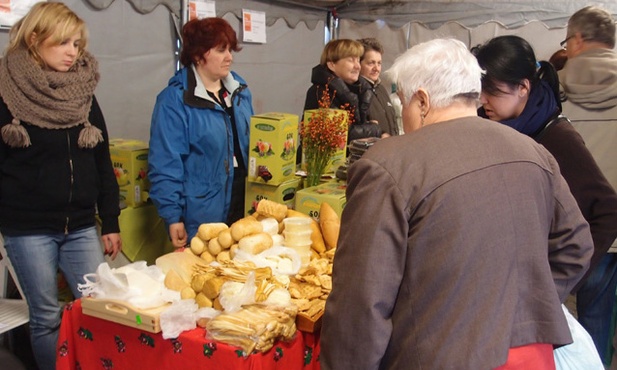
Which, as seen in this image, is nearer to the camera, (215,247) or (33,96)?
(215,247)

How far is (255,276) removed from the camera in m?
1.61

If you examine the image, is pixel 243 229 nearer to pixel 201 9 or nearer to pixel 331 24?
pixel 201 9

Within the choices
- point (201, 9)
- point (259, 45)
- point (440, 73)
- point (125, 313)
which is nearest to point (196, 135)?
point (125, 313)

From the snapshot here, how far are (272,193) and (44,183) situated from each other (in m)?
0.90

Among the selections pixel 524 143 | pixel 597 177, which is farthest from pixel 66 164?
pixel 597 177

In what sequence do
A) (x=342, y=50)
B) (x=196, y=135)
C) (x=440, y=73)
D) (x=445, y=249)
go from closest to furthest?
(x=445, y=249) → (x=440, y=73) → (x=196, y=135) → (x=342, y=50)

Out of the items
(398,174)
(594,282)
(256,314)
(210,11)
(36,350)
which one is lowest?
(36,350)

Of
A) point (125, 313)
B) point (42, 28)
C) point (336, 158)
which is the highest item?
point (42, 28)

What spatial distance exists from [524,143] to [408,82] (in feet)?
0.92

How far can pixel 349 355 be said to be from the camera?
1.16 meters

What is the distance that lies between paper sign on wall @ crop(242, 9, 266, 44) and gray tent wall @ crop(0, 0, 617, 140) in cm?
5

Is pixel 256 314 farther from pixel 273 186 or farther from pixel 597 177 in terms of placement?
pixel 597 177

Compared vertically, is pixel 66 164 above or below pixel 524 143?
below

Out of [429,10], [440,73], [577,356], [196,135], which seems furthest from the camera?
[429,10]
